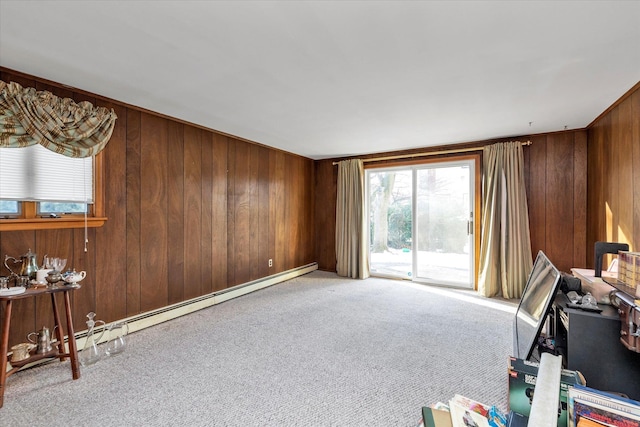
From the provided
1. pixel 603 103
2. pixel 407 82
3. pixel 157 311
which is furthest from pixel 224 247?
pixel 603 103

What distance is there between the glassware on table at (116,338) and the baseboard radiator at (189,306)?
56 mm

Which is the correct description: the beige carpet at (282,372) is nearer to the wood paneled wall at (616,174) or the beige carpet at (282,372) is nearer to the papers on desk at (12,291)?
the papers on desk at (12,291)

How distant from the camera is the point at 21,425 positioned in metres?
1.63

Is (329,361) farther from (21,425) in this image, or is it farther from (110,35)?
(110,35)

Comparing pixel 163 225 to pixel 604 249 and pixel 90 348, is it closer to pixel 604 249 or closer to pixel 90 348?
pixel 90 348

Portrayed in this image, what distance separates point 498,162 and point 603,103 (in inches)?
52.8

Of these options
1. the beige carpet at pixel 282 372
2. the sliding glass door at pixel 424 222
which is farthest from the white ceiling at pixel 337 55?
the beige carpet at pixel 282 372

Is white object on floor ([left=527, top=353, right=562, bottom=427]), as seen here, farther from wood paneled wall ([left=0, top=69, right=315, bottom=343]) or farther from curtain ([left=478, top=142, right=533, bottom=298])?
curtain ([left=478, top=142, right=533, bottom=298])

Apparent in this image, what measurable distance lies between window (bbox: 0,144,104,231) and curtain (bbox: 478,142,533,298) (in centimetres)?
476

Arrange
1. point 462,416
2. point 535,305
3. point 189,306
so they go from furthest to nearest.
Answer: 1. point 189,306
2. point 535,305
3. point 462,416

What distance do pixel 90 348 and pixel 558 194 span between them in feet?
18.3

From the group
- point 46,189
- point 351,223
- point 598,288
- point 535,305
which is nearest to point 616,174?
point 598,288

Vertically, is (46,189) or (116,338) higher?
(46,189)

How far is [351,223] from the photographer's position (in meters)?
5.27
